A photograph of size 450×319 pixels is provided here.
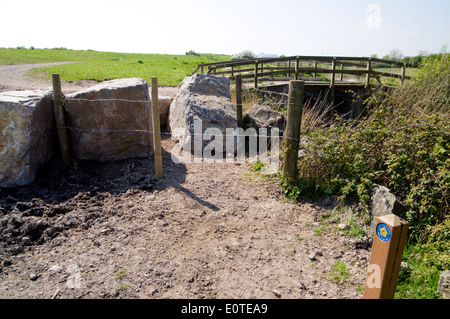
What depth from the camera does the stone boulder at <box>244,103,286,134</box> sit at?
700cm

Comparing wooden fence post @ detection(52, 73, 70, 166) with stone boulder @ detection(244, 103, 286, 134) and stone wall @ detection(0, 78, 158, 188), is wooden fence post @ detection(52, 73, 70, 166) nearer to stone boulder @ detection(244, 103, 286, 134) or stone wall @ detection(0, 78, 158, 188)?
stone wall @ detection(0, 78, 158, 188)

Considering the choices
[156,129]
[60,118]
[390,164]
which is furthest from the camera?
[60,118]

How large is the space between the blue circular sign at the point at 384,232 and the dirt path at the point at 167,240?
120 cm

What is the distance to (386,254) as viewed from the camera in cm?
216

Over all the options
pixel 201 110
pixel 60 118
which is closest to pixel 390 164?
pixel 201 110

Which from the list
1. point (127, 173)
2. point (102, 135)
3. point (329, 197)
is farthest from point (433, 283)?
point (102, 135)

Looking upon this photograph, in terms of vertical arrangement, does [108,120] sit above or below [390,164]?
above

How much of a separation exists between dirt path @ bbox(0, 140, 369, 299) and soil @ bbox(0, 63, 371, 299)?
13 mm

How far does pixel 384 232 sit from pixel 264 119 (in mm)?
5161

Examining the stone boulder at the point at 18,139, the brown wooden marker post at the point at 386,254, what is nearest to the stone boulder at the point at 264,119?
the stone boulder at the point at 18,139

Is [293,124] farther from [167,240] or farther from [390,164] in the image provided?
[167,240]

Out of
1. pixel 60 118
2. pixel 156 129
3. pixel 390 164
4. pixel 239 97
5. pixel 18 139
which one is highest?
pixel 239 97

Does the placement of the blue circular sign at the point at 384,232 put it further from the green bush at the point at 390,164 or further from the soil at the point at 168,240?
the green bush at the point at 390,164
